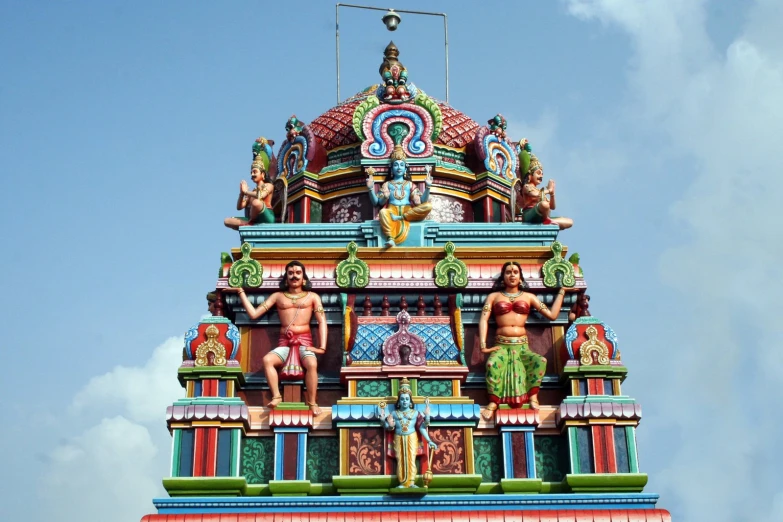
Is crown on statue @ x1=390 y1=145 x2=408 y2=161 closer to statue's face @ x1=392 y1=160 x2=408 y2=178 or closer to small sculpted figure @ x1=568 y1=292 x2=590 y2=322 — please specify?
statue's face @ x1=392 y1=160 x2=408 y2=178

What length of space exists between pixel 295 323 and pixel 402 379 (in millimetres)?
1877

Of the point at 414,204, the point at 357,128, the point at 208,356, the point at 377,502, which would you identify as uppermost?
the point at 357,128

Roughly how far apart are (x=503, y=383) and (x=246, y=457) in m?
3.76

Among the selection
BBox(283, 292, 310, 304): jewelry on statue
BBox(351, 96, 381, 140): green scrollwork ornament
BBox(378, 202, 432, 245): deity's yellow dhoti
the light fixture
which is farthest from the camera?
the light fixture

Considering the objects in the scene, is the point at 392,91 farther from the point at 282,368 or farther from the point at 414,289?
the point at 282,368

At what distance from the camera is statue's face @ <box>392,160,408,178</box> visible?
2080 cm

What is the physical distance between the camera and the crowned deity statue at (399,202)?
2011 cm

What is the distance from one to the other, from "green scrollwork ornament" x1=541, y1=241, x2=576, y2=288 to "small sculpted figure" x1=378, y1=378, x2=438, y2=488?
313 cm

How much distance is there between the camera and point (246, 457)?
57.9ft

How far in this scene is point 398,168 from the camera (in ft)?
68.3

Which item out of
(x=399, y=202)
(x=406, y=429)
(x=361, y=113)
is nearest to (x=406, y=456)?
(x=406, y=429)

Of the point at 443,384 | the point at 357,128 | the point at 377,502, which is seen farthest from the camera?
the point at 357,128

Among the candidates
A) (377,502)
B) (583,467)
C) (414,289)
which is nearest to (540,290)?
(414,289)

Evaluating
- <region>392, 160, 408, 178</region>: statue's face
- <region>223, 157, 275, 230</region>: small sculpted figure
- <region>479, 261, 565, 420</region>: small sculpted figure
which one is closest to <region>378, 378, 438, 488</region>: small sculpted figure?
<region>479, 261, 565, 420</region>: small sculpted figure
